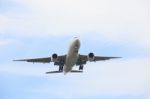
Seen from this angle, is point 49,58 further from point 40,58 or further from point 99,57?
point 99,57

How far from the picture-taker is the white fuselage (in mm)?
69312

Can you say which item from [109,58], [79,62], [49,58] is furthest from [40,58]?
[109,58]

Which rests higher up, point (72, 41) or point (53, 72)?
point (72, 41)

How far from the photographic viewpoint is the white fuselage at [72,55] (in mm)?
69312

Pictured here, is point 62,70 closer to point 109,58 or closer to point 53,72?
point 53,72

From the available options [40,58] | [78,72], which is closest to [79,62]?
[78,72]

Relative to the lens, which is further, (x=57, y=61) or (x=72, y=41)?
(x=57, y=61)

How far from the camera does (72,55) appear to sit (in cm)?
7075

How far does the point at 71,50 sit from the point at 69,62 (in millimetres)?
3154

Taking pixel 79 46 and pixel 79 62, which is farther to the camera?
pixel 79 62

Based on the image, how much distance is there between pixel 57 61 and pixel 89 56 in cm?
510

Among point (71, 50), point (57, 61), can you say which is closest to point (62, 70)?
point (57, 61)

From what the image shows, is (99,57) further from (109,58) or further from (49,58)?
(49,58)

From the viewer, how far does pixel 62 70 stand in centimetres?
7694
